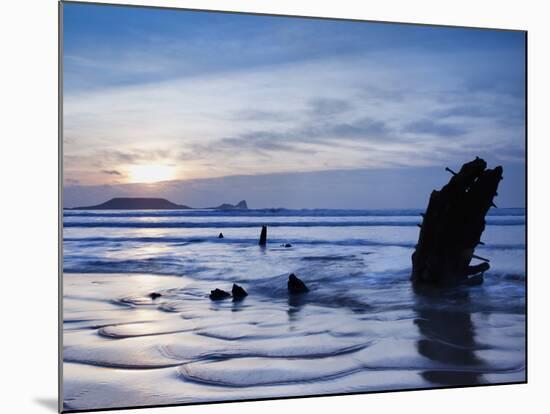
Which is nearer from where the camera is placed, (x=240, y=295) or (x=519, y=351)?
(x=240, y=295)

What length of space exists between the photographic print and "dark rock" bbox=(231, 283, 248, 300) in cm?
1

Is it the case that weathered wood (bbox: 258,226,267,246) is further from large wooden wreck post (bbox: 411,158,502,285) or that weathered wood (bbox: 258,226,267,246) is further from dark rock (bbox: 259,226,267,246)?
large wooden wreck post (bbox: 411,158,502,285)

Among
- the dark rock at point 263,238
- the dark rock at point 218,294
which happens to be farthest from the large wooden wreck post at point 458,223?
the dark rock at point 218,294

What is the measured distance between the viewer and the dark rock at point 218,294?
4645 mm

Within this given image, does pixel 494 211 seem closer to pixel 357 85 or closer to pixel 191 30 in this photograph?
pixel 357 85

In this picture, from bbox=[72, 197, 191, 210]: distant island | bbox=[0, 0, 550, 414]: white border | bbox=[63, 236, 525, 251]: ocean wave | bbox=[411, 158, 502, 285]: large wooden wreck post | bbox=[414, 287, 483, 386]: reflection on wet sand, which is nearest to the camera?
bbox=[0, 0, 550, 414]: white border

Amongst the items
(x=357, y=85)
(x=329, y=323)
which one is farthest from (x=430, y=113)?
(x=329, y=323)

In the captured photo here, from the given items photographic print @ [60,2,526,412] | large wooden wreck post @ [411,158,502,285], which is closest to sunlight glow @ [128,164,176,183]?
photographic print @ [60,2,526,412]

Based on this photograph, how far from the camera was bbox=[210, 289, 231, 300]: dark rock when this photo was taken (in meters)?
4.64

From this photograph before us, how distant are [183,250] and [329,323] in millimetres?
846

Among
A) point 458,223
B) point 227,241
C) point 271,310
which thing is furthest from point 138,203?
point 458,223

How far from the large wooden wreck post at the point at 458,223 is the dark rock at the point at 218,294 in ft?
3.62

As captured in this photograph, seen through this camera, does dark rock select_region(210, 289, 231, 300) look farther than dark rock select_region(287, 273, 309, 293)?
No
